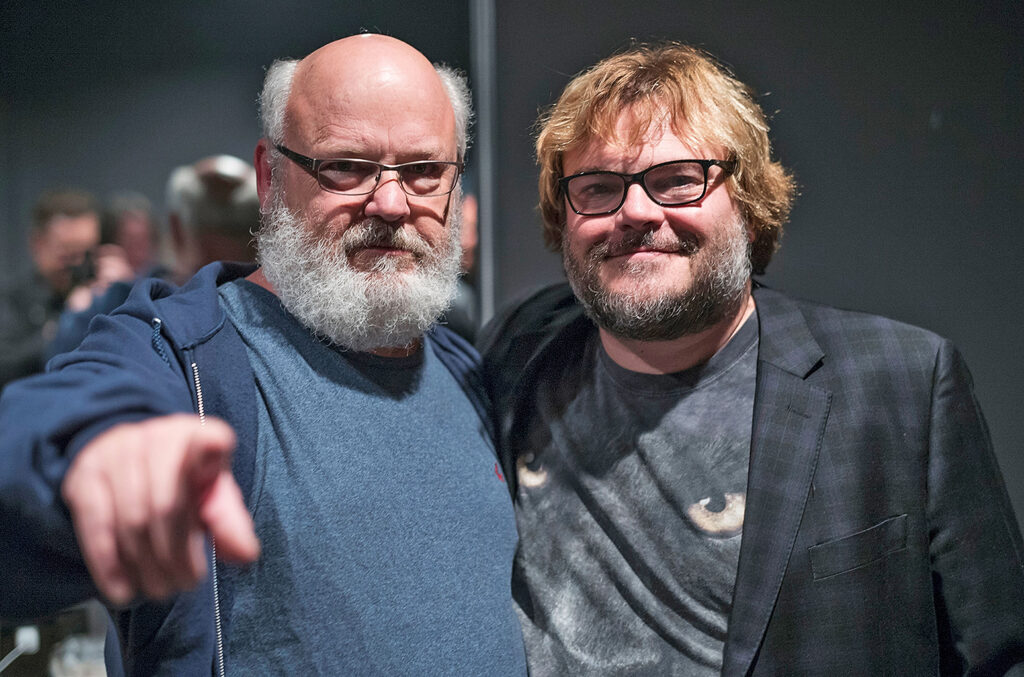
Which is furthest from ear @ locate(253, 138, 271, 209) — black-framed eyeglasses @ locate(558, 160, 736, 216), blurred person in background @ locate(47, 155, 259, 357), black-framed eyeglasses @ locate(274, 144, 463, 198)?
blurred person in background @ locate(47, 155, 259, 357)

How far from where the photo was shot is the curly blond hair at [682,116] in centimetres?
140

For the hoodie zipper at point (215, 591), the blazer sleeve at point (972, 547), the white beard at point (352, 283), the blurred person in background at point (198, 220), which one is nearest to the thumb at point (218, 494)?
the hoodie zipper at point (215, 591)

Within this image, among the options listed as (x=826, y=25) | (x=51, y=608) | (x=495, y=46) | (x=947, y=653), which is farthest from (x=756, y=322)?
(x=495, y=46)

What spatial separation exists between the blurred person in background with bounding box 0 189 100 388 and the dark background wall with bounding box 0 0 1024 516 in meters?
0.06

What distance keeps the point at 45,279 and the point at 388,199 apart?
1.71 m

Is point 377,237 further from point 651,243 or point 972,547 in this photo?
point 972,547

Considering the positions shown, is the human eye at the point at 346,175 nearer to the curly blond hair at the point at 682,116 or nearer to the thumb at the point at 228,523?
the curly blond hair at the point at 682,116

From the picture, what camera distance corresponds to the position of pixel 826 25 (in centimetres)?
188

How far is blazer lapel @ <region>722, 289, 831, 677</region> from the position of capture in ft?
3.98

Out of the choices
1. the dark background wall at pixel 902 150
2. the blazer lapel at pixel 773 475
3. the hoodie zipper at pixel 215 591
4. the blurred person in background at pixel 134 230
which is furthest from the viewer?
the blurred person in background at pixel 134 230

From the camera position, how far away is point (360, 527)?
3.84ft

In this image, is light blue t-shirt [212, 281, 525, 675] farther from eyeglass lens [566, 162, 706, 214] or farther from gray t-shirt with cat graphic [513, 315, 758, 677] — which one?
eyeglass lens [566, 162, 706, 214]

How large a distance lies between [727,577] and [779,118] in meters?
1.24

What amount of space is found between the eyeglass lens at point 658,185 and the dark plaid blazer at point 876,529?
14.4 inches
